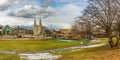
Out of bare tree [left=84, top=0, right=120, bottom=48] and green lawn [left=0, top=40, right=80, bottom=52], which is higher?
bare tree [left=84, top=0, right=120, bottom=48]

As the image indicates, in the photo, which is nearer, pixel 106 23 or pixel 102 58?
pixel 102 58

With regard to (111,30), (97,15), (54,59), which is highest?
(97,15)

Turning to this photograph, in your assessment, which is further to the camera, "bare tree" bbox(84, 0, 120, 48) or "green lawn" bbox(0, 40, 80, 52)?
"green lawn" bbox(0, 40, 80, 52)

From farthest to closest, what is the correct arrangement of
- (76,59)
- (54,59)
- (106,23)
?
(106,23) → (54,59) → (76,59)

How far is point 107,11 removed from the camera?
1538 inches

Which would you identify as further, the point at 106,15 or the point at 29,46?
the point at 29,46

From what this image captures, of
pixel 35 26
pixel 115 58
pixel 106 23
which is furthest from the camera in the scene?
pixel 35 26

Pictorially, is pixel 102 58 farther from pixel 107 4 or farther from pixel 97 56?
pixel 107 4

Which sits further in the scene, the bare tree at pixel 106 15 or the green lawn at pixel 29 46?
the green lawn at pixel 29 46

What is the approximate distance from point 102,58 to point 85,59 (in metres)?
2.22

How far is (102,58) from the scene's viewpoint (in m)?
31.3

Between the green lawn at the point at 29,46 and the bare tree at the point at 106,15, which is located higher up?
the bare tree at the point at 106,15

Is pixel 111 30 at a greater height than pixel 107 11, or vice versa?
pixel 107 11

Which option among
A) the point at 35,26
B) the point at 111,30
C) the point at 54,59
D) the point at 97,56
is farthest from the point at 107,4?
the point at 35,26
